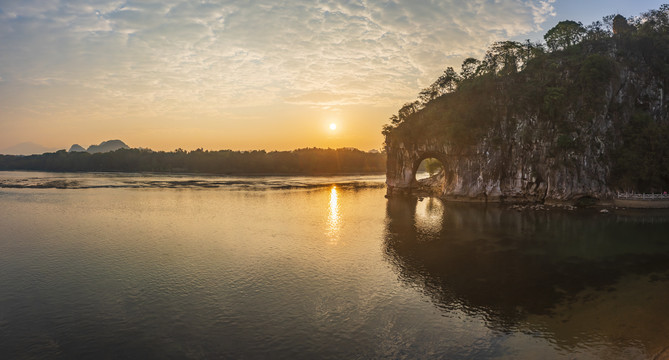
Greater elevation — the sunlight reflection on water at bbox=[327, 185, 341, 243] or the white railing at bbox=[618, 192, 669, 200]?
the white railing at bbox=[618, 192, 669, 200]

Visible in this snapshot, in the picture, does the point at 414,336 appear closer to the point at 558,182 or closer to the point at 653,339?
the point at 653,339

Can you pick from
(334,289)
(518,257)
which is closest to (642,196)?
(518,257)

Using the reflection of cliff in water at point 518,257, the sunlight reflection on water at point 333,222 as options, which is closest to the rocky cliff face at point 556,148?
the reflection of cliff in water at point 518,257

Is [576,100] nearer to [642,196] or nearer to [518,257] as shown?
[642,196]

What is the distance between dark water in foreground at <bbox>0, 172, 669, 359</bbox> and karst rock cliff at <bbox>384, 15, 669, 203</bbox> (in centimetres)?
1722

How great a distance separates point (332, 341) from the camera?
21.0m

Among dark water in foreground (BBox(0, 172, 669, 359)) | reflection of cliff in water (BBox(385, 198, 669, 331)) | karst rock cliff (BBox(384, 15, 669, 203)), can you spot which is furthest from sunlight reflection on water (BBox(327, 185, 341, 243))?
karst rock cliff (BBox(384, 15, 669, 203))

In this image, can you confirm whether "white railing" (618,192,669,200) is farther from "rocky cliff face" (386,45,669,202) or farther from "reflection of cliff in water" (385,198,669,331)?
"reflection of cliff in water" (385,198,669,331)

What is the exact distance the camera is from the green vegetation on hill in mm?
70188

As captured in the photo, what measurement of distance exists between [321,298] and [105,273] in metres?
19.6

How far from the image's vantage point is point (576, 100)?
242 feet

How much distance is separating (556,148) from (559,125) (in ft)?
15.9

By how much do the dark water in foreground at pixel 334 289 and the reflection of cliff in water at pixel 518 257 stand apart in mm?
207

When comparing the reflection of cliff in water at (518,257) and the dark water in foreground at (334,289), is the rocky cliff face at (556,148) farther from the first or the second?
the dark water in foreground at (334,289)
